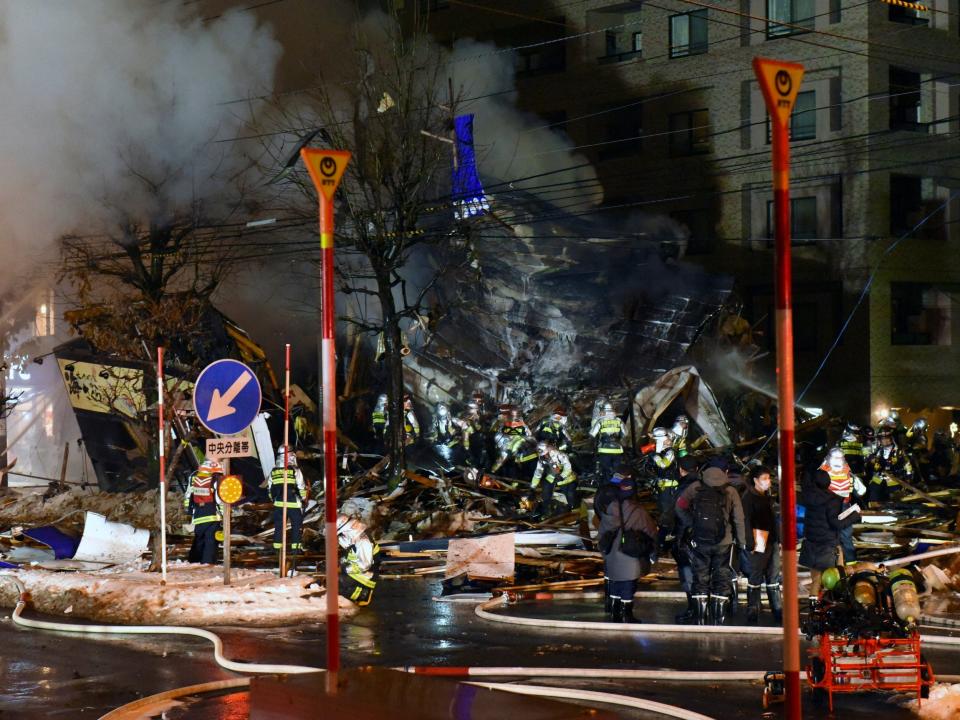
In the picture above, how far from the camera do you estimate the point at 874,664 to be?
8039 millimetres

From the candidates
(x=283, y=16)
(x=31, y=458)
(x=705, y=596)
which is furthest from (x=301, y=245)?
(x=705, y=596)

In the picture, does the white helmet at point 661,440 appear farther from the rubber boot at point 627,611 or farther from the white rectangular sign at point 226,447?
the white rectangular sign at point 226,447

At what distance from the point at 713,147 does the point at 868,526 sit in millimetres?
20560

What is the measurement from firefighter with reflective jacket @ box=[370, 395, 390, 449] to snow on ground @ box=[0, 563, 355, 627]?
14089mm

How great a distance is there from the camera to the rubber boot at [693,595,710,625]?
1159 cm

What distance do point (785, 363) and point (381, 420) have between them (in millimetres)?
22715

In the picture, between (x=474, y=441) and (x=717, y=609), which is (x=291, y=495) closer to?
(x=717, y=609)

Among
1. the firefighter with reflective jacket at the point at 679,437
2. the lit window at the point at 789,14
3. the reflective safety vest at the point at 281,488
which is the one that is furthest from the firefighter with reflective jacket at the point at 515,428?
the lit window at the point at 789,14

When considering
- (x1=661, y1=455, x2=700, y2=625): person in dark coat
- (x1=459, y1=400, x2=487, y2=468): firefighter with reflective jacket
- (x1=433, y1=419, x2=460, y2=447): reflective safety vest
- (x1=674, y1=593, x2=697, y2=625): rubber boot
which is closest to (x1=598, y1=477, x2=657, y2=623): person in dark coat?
(x1=661, y1=455, x2=700, y2=625): person in dark coat

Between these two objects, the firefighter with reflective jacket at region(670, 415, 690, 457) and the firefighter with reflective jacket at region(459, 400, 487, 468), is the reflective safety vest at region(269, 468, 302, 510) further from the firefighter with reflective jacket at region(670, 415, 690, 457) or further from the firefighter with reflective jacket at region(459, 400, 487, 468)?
the firefighter with reflective jacket at region(459, 400, 487, 468)

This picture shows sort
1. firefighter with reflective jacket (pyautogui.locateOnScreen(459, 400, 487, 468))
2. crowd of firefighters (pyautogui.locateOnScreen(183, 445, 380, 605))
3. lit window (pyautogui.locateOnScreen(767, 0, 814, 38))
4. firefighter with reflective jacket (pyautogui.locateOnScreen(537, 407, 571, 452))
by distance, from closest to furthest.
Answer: crowd of firefighters (pyautogui.locateOnScreen(183, 445, 380, 605)) < firefighter with reflective jacket (pyautogui.locateOnScreen(537, 407, 571, 452)) < firefighter with reflective jacket (pyautogui.locateOnScreen(459, 400, 487, 468)) < lit window (pyautogui.locateOnScreen(767, 0, 814, 38))

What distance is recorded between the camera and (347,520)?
491 inches

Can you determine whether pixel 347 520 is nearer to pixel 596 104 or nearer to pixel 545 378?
pixel 545 378

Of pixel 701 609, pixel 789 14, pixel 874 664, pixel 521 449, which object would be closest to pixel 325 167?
pixel 874 664
